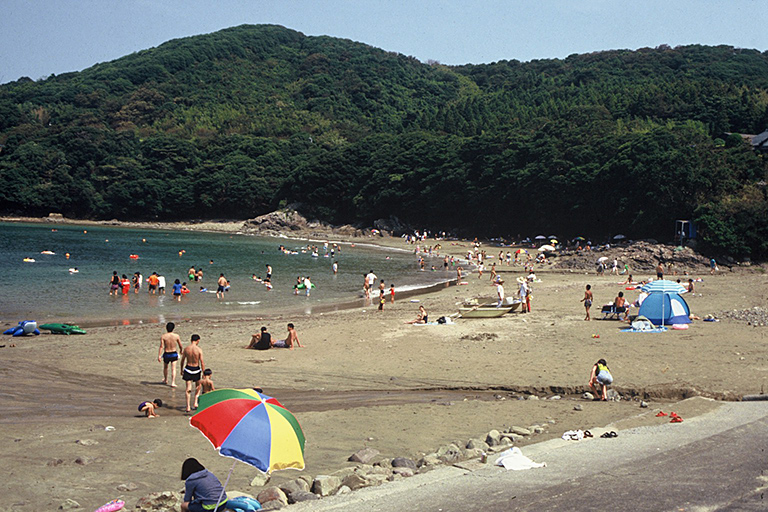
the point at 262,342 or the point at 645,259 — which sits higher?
the point at 645,259

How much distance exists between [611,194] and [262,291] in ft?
126

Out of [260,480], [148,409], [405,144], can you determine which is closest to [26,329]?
[148,409]

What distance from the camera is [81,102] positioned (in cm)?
15425

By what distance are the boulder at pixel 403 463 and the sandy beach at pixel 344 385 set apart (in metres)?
0.52

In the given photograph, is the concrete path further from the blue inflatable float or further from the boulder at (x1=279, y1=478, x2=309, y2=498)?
the blue inflatable float

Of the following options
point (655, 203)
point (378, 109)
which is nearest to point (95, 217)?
point (378, 109)

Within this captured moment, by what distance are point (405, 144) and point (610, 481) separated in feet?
287

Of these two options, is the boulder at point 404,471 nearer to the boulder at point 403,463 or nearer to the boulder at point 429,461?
the boulder at point 403,463

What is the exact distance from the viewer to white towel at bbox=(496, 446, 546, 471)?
28.8ft

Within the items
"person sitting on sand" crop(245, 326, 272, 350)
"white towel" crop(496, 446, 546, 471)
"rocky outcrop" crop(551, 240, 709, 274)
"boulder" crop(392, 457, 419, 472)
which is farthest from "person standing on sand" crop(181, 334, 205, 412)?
"rocky outcrop" crop(551, 240, 709, 274)

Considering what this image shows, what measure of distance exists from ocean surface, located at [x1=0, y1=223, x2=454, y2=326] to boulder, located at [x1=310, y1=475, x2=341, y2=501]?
17.4m

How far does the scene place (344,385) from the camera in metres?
14.1

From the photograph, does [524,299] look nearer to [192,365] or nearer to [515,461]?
[192,365]

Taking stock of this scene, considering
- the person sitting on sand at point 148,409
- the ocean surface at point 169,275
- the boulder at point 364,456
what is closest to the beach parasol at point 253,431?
the boulder at point 364,456
